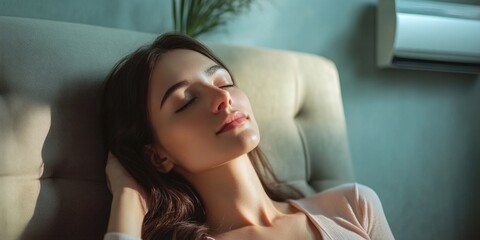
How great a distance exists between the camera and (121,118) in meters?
1.40

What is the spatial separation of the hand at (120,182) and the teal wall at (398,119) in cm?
86

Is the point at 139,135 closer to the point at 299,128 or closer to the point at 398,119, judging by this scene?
the point at 299,128

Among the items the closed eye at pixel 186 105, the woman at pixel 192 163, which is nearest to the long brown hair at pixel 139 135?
the woman at pixel 192 163

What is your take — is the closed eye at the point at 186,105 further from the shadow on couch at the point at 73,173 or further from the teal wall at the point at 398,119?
the teal wall at the point at 398,119

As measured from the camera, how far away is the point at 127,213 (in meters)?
1.23

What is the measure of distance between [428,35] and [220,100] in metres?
1.12

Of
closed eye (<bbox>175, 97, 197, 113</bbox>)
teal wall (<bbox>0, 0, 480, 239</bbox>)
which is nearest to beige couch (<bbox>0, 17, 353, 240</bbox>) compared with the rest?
closed eye (<bbox>175, 97, 197, 113</bbox>)

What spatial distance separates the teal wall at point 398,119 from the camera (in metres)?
2.14

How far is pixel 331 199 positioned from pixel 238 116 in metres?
0.36

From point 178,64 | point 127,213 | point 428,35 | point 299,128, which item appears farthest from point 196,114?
point 428,35

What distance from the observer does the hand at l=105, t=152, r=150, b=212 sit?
1.29 meters

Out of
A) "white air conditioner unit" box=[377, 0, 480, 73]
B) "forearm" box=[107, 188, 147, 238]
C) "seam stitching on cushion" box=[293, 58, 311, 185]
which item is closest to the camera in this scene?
"forearm" box=[107, 188, 147, 238]

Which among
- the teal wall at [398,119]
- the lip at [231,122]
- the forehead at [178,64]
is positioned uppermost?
the forehead at [178,64]

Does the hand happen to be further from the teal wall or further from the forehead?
the teal wall
